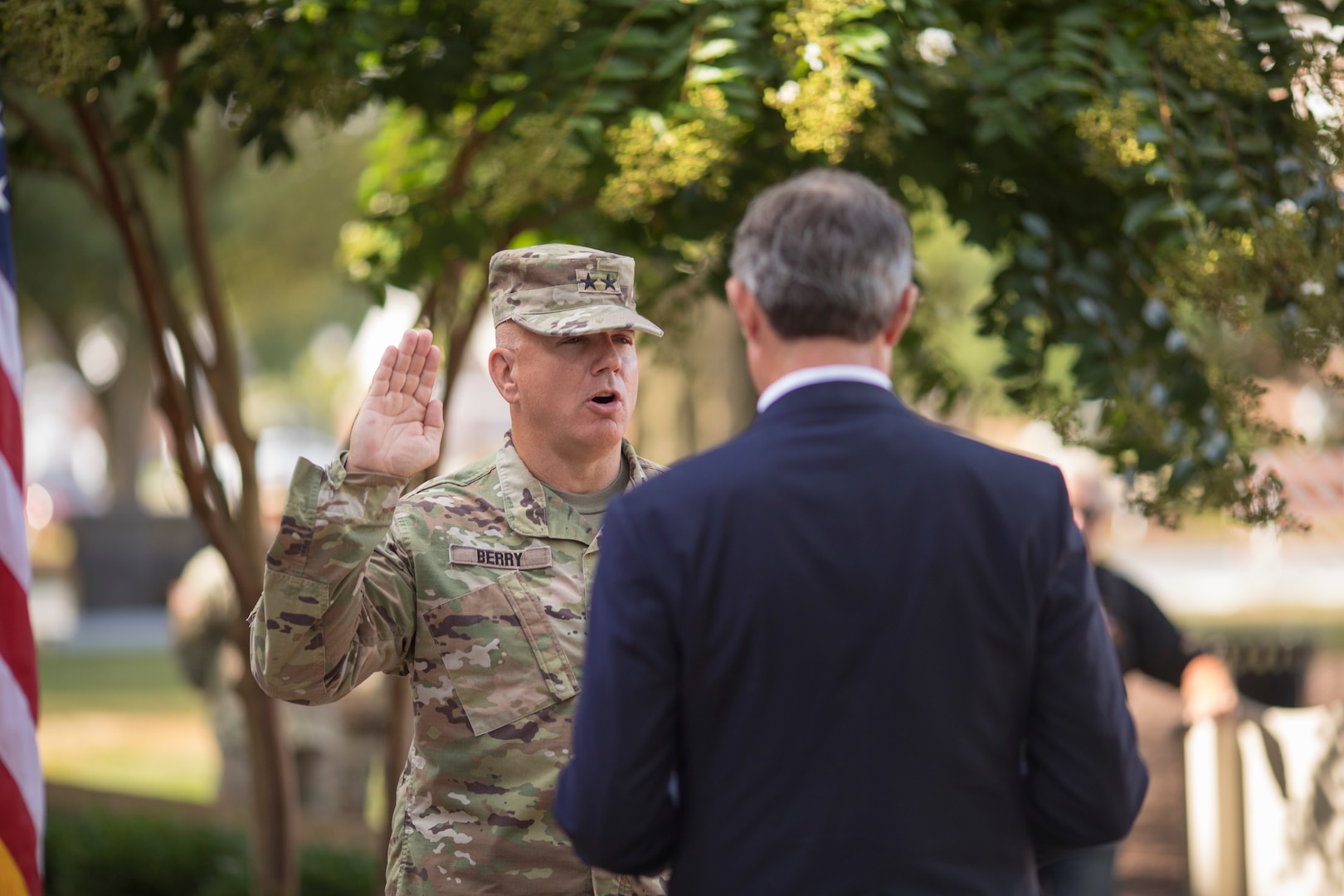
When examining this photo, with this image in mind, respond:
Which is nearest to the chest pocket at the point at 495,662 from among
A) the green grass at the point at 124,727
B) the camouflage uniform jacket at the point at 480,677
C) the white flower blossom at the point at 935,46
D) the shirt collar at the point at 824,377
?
the camouflage uniform jacket at the point at 480,677

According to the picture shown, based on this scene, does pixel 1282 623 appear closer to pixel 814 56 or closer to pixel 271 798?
pixel 271 798

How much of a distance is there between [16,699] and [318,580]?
5.01ft

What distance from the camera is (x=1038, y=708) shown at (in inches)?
73.9

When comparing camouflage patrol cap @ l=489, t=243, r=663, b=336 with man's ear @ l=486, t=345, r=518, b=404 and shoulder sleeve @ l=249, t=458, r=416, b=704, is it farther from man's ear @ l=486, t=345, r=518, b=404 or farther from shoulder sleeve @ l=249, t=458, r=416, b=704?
shoulder sleeve @ l=249, t=458, r=416, b=704

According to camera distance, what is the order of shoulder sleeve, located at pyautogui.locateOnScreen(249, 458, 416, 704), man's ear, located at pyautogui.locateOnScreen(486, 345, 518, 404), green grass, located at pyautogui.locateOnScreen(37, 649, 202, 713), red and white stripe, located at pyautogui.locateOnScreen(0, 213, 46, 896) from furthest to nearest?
green grass, located at pyautogui.locateOnScreen(37, 649, 202, 713) < red and white stripe, located at pyautogui.locateOnScreen(0, 213, 46, 896) < man's ear, located at pyautogui.locateOnScreen(486, 345, 518, 404) < shoulder sleeve, located at pyautogui.locateOnScreen(249, 458, 416, 704)

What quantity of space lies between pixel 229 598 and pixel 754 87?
4.86 meters

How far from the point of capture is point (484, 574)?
2680mm

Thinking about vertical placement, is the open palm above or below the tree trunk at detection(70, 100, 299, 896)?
above

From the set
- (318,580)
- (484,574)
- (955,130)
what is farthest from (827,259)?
(955,130)

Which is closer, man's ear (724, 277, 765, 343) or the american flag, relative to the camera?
man's ear (724, 277, 765, 343)

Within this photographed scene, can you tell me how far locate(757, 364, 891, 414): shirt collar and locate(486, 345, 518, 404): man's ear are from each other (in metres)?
1.03

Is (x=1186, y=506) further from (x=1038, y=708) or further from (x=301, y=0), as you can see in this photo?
(x=301, y=0)

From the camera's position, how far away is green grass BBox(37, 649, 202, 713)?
13086 millimetres

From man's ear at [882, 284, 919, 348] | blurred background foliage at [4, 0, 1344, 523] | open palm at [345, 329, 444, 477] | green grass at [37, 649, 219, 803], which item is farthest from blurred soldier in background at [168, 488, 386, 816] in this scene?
man's ear at [882, 284, 919, 348]
